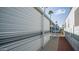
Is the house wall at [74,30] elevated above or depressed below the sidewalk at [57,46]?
above

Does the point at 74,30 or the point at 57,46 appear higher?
the point at 74,30

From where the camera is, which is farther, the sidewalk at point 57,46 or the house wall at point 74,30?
the sidewalk at point 57,46

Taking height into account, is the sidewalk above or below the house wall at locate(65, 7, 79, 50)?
below

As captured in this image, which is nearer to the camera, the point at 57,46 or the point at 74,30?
the point at 74,30

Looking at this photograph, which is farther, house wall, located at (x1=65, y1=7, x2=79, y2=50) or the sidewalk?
the sidewalk
